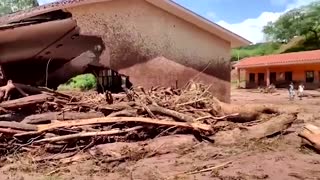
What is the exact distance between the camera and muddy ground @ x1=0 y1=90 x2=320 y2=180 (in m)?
8.40

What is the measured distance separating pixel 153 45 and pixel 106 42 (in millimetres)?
1711

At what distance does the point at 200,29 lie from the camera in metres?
15.1

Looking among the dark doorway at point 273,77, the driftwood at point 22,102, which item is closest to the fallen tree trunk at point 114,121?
the driftwood at point 22,102

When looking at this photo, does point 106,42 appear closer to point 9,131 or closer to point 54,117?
point 54,117

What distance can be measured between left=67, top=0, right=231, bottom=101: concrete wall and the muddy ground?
146 inches

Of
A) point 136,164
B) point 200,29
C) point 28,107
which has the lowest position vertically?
point 136,164

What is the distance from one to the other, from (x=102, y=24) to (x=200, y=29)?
3827 millimetres

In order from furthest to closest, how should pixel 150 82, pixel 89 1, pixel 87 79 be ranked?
pixel 87 79 < pixel 150 82 < pixel 89 1

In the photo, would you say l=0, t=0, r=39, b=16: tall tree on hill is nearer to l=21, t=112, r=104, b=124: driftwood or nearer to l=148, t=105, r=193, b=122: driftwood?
l=21, t=112, r=104, b=124: driftwood

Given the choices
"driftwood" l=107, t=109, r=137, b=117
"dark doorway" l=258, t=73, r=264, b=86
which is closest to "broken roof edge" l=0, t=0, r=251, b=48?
"driftwood" l=107, t=109, r=137, b=117

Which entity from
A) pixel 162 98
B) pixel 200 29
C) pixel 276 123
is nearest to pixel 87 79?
pixel 200 29

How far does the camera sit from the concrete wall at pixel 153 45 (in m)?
13.0

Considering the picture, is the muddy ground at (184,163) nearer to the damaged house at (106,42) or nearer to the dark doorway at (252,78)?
the damaged house at (106,42)

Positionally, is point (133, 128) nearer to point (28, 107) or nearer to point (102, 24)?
point (28, 107)
